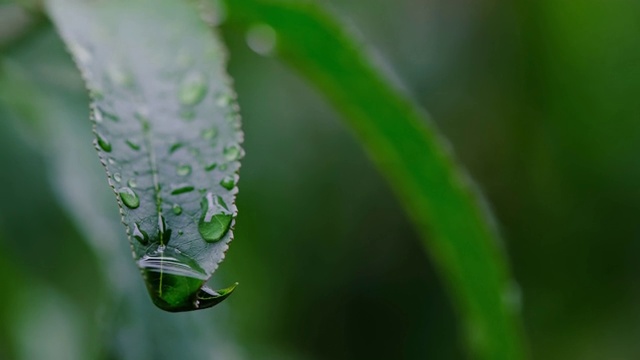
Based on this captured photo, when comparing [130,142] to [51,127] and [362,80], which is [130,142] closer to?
[362,80]

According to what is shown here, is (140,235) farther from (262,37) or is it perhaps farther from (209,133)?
(262,37)

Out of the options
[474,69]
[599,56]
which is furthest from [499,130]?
[599,56]

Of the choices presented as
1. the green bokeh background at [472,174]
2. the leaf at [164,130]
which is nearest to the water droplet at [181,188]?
the leaf at [164,130]

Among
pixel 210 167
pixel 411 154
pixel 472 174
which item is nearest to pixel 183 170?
pixel 210 167

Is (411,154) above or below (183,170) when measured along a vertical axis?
above

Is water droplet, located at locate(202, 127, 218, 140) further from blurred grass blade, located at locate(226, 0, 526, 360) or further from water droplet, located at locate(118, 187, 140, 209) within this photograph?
blurred grass blade, located at locate(226, 0, 526, 360)

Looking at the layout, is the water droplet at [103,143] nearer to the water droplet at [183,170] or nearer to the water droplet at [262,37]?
the water droplet at [183,170]
